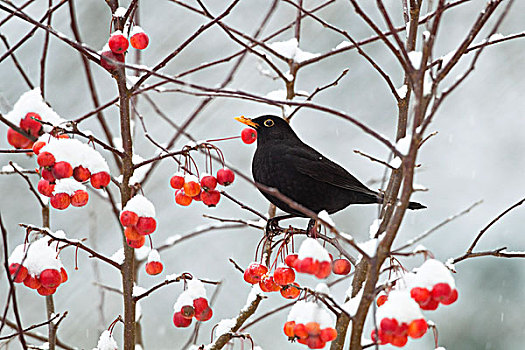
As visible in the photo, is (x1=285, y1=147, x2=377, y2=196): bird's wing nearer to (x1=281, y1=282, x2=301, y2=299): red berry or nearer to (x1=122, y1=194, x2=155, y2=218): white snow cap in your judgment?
(x1=281, y1=282, x2=301, y2=299): red berry

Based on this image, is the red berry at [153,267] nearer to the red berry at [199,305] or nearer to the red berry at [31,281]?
the red berry at [199,305]

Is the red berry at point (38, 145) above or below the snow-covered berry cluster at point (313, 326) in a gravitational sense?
above

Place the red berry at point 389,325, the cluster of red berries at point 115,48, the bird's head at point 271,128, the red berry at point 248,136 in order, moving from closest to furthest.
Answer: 1. the red berry at point 389,325
2. the cluster of red berries at point 115,48
3. the red berry at point 248,136
4. the bird's head at point 271,128

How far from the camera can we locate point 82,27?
16.5 feet

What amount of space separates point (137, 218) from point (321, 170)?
34.8 inches

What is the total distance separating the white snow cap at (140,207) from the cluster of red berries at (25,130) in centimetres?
23

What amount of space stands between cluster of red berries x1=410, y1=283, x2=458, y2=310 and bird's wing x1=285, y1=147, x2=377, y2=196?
93cm

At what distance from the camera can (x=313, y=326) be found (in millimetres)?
1014

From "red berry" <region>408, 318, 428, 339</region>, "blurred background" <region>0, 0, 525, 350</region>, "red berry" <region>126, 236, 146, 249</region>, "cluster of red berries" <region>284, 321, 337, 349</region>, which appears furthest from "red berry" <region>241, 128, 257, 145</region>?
"blurred background" <region>0, 0, 525, 350</region>

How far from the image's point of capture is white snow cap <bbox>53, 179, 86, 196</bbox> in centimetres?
124

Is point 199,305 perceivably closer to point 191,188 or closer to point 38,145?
point 191,188

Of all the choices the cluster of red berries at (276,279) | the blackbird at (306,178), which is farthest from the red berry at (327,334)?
the blackbird at (306,178)

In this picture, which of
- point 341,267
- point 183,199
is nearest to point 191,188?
point 183,199

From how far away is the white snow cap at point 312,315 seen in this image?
3.35 ft
